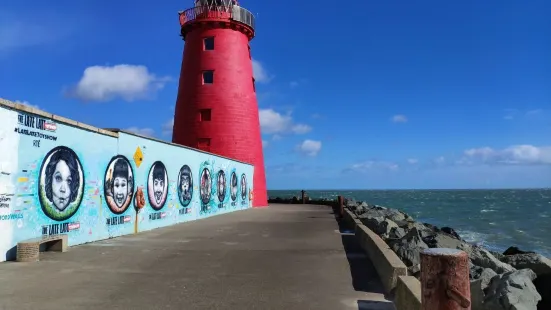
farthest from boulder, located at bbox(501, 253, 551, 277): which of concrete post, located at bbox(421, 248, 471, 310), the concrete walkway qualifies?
concrete post, located at bbox(421, 248, 471, 310)

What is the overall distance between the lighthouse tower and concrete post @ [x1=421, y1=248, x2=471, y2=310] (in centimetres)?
2443

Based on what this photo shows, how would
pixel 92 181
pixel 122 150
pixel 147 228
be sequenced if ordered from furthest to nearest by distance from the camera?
1. pixel 147 228
2. pixel 122 150
3. pixel 92 181

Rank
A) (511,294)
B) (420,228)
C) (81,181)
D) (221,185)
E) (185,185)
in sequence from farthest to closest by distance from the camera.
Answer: (221,185) → (420,228) → (185,185) → (81,181) → (511,294)

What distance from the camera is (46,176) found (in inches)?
397

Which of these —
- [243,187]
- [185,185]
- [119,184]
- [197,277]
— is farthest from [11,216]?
[243,187]

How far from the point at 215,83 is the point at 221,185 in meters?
6.58

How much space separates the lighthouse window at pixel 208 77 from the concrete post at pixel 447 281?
25117mm

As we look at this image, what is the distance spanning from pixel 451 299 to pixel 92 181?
10426 millimetres

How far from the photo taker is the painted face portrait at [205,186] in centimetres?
2166

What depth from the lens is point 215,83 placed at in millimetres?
27625

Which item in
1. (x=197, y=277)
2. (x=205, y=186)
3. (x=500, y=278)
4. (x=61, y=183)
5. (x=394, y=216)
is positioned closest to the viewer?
(x=500, y=278)

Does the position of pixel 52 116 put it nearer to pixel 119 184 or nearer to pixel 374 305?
pixel 119 184

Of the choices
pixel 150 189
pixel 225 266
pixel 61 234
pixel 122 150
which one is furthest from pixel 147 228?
pixel 225 266

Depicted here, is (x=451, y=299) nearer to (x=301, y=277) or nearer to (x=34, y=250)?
(x=301, y=277)
